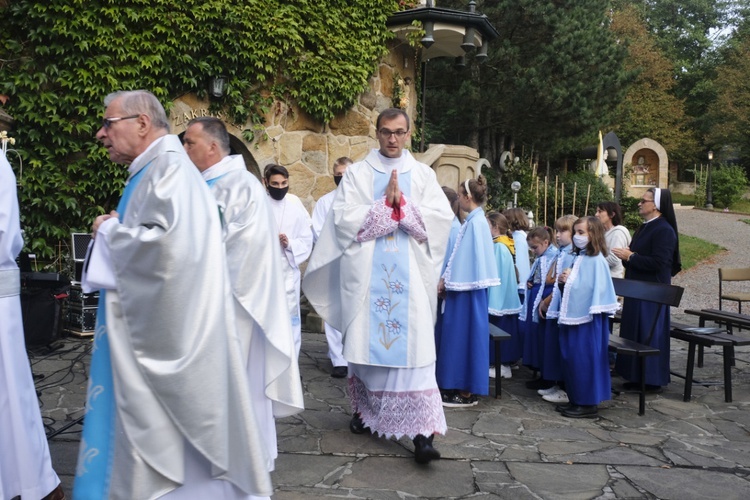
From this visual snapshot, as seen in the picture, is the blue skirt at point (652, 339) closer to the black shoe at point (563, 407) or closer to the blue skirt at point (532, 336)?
the blue skirt at point (532, 336)

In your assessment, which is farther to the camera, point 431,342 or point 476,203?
point 476,203

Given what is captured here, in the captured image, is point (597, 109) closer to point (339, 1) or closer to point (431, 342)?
point (339, 1)

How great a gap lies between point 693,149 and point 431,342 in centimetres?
3985

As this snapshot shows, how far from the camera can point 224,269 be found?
2.82 meters

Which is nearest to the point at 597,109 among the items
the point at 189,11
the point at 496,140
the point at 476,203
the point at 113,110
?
the point at 496,140

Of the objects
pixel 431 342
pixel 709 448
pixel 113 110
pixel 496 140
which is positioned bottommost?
pixel 709 448

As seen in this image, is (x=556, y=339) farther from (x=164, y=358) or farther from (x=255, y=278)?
(x=164, y=358)

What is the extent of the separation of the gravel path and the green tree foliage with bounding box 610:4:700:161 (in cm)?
563

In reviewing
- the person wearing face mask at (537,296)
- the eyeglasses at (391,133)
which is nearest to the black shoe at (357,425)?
the eyeglasses at (391,133)

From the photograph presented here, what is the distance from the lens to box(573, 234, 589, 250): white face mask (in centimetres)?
550

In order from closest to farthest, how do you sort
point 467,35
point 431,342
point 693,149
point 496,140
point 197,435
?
point 197,435 → point 431,342 → point 467,35 → point 496,140 → point 693,149

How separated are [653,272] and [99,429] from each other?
5.27 m

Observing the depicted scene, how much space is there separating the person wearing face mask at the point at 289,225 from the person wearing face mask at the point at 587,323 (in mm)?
2208

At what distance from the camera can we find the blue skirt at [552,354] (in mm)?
5949
